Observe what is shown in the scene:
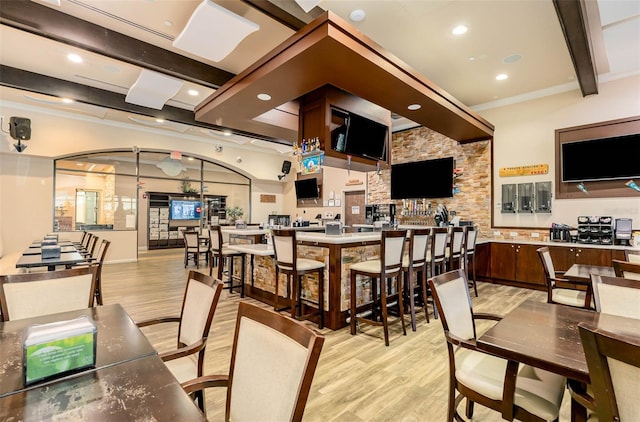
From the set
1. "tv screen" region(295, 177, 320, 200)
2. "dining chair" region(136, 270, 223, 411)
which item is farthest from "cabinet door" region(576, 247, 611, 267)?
"tv screen" region(295, 177, 320, 200)

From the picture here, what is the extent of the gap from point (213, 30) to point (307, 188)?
293 inches

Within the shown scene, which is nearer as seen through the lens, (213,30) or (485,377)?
(485,377)

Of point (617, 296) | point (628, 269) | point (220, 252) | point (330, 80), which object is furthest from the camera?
point (220, 252)

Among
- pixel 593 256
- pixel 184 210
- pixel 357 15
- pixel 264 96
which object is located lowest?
pixel 593 256

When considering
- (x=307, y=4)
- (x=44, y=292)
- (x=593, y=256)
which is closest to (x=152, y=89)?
(x=307, y=4)

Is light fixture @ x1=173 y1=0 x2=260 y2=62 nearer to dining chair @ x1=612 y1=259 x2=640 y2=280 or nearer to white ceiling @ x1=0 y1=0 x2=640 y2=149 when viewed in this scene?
white ceiling @ x1=0 y1=0 x2=640 y2=149

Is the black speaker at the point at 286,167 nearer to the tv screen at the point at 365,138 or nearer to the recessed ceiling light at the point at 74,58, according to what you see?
the tv screen at the point at 365,138

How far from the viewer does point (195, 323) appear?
5.66ft

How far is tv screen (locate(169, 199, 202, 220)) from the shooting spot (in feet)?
38.8

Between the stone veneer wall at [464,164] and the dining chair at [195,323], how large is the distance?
6.46 meters

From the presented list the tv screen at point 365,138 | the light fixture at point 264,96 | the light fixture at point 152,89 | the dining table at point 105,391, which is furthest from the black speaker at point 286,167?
the dining table at point 105,391

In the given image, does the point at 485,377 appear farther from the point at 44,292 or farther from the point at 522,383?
the point at 44,292

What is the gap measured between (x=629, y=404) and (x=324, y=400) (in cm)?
175

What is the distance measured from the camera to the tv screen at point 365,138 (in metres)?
4.91
